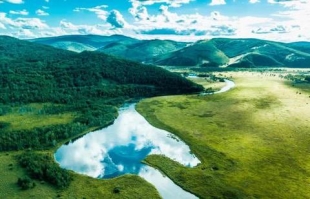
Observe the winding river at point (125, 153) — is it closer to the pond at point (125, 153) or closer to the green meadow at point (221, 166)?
the pond at point (125, 153)

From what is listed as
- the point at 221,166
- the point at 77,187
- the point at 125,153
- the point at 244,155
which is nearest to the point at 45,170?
the point at 77,187

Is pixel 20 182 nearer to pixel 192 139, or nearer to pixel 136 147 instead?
pixel 136 147

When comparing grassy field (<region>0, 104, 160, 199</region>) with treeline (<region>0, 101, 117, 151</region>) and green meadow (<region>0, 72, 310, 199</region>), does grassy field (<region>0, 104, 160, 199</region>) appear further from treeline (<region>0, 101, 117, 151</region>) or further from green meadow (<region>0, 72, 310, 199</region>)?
treeline (<region>0, 101, 117, 151</region>)

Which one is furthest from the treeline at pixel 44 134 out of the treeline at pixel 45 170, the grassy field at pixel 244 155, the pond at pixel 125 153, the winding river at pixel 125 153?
the grassy field at pixel 244 155

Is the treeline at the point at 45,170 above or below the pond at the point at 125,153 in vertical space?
above

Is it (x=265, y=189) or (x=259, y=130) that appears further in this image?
(x=259, y=130)

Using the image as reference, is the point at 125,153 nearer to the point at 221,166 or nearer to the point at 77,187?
the point at 77,187

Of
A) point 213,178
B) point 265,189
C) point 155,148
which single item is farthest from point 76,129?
point 265,189

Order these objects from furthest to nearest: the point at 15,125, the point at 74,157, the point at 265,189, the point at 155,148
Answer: the point at 15,125 → the point at 155,148 → the point at 74,157 → the point at 265,189
